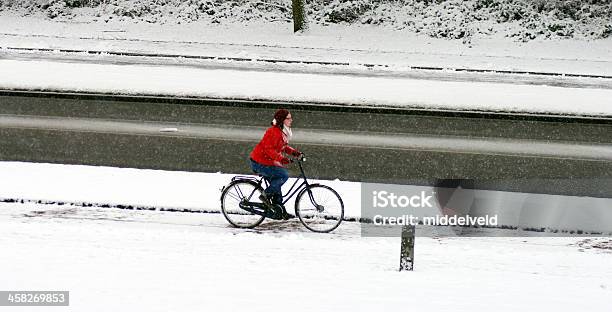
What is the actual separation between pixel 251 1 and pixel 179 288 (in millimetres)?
20706

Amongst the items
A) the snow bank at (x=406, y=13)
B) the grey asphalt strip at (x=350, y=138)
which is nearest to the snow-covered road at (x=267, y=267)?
the grey asphalt strip at (x=350, y=138)

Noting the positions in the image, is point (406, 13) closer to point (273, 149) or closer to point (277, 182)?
point (277, 182)

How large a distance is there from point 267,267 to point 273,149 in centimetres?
193

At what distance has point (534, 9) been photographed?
1027 inches

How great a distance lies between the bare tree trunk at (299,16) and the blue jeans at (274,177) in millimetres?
15345

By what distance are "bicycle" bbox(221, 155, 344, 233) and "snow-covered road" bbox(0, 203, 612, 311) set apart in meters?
0.20

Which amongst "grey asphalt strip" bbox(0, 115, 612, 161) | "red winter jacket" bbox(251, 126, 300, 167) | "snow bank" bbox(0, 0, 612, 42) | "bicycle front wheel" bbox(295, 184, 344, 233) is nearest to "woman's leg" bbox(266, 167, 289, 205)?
"red winter jacket" bbox(251, 126, 300, 167)

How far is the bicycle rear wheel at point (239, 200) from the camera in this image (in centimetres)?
1036

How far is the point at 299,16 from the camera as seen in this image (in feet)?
81.8

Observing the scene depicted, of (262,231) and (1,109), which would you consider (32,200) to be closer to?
(262,231)

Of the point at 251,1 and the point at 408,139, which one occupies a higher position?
the point at 251,1

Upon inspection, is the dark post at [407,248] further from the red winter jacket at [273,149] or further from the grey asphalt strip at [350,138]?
the grey asphalt strip at [350,138]

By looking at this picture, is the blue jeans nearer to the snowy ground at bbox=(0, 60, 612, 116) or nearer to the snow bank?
the snowy ground at bbox=(0, 60, 612, 116)

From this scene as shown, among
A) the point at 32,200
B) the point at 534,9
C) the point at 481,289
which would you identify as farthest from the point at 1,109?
the point at 534,9
